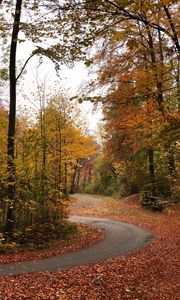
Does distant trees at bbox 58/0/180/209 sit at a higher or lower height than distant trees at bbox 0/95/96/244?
higher

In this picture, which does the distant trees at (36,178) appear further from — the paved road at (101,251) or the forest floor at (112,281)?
the forest floor at (112,281)

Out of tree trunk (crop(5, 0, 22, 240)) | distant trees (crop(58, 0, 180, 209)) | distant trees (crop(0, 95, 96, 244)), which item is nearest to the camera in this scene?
distant trees (crop(58, 0, 180, 209))

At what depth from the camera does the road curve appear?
10.4 meters

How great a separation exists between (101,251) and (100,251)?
0.13 feet

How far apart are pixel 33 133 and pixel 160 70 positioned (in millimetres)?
6946

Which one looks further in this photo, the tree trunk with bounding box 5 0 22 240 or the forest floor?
the tree trunk with bounding box 5 0 22 240

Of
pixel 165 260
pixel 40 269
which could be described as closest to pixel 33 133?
pixel 40 269

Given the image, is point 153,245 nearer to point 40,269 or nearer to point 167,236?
point 167,236

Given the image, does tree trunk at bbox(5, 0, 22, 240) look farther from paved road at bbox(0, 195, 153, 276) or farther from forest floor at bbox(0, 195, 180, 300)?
forest floor at bbox(0, 195, 180, 300)

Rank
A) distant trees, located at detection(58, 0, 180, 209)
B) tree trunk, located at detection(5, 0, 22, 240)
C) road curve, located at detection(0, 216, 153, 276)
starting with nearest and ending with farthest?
distant trees, located at detection(58, 0, 180, 209) → road curve, located at detection(0, 216, 153, 276) → tree trunk, located at detection(5, 0, 22, 240)

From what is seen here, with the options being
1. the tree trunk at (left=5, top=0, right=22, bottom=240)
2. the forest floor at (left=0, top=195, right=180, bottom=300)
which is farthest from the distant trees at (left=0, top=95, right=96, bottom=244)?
the forest floor at (left=0, top=195, right=180, bottom=300)

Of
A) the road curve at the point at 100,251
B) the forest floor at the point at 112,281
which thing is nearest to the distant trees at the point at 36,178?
the road curve at the point at 100,251

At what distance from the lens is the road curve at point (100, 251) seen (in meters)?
10.4

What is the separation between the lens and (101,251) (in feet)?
41.3
